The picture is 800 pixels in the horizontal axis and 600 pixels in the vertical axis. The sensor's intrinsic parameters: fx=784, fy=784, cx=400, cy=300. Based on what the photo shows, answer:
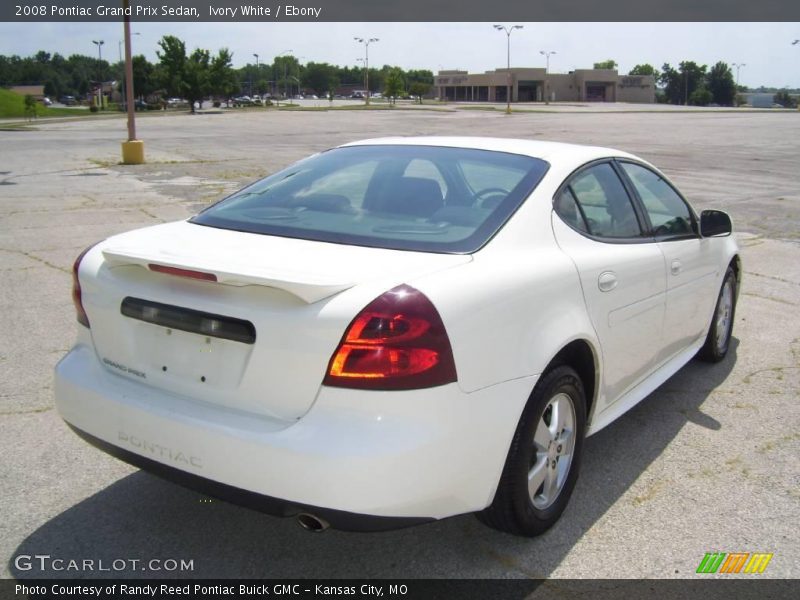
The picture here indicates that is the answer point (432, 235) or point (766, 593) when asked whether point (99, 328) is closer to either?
point (432, 235)

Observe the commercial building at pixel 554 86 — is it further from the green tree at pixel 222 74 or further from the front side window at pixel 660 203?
the front side window at pixel 660 203

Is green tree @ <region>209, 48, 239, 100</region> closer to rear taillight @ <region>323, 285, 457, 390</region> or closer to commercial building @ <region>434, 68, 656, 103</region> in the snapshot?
commercial building @ <region>434, 68, 656, 103</region>

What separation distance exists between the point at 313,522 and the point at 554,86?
135 m

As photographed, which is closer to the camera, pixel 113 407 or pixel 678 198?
pixel 113 407

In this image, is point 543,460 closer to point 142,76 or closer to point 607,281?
point 607,281

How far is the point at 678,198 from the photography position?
4770mm

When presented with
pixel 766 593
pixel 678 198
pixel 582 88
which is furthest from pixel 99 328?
pixel 582 88

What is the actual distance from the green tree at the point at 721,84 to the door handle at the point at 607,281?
6375 inches

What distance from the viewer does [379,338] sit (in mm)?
2465

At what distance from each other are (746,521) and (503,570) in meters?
1.14

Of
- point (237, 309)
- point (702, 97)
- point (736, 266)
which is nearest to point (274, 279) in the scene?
point (237, 309)

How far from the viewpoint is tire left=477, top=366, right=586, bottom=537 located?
2.90 meters

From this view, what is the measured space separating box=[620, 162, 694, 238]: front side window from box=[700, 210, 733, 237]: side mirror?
0.27 ft

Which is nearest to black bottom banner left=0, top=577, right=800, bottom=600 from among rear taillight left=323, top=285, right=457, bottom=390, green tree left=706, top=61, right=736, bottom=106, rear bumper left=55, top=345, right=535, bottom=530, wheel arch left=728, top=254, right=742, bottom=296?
rear bumper left=55, top=345, right=535, bottom=530
